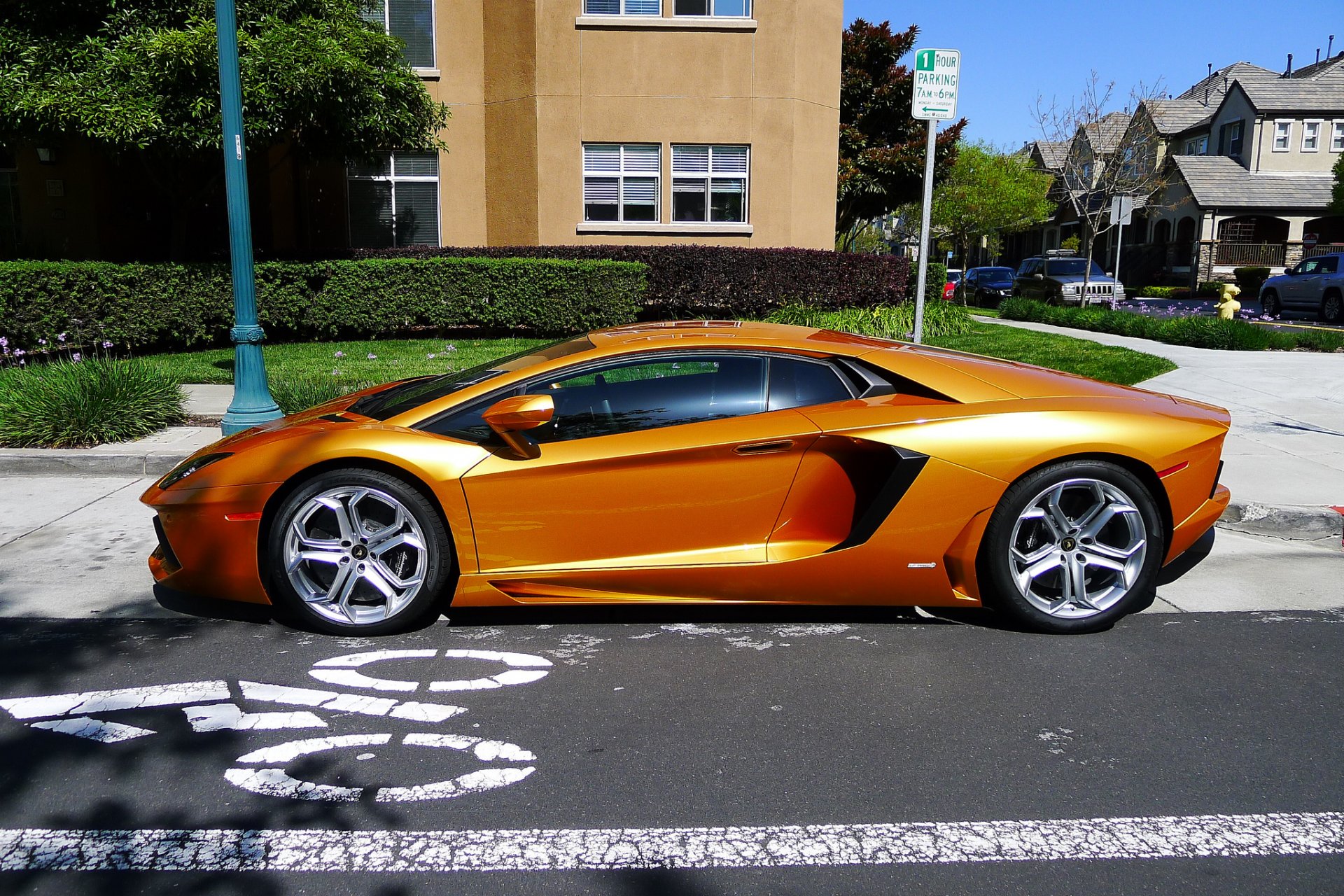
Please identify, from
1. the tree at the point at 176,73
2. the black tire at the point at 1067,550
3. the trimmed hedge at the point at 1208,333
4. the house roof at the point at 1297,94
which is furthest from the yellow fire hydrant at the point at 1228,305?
the house roof at the point at 1297,94

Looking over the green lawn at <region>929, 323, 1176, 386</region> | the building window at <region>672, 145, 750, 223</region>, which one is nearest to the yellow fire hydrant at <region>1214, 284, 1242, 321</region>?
the green lawn at <region>929, 323, 1176, 386</region>

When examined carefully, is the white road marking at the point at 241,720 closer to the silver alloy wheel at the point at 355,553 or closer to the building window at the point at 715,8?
the silver alloy wheel at the point at 355,553

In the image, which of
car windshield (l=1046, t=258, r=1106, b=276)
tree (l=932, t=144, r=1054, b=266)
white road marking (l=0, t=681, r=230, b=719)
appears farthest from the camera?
tree (l=932, t=144, r=1054, b=266)

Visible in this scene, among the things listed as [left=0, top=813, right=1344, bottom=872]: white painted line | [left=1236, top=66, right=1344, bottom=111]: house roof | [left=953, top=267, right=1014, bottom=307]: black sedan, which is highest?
[left=1236, top=66, right=1344, bottom=111]: house roof

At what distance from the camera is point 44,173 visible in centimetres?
1578

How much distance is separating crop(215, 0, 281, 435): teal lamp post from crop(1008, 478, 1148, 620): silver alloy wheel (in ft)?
19.8

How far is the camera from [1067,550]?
440cm

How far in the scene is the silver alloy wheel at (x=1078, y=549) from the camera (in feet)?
14.4

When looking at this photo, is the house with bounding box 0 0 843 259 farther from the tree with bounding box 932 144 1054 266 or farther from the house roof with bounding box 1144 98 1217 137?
the house roof with bounding box 1144 98 1217 137

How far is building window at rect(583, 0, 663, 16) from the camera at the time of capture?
1633 cm

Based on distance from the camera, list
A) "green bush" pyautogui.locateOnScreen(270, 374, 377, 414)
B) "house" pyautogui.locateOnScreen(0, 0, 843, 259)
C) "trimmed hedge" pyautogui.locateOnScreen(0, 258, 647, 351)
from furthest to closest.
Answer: "house" pyautogui.locateOnScreen(0, 0, 843, 259) → "trimmed hedge" pyautogui.locateOnScreen(0, 258, 647, 351) → "green bush" pyautogui.locateOnScreen(270, 374, 377, 414)

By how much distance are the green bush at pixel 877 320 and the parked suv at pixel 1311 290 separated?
13.2 metres

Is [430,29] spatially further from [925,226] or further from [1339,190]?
[1339,190]

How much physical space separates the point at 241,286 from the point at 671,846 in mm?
6735
